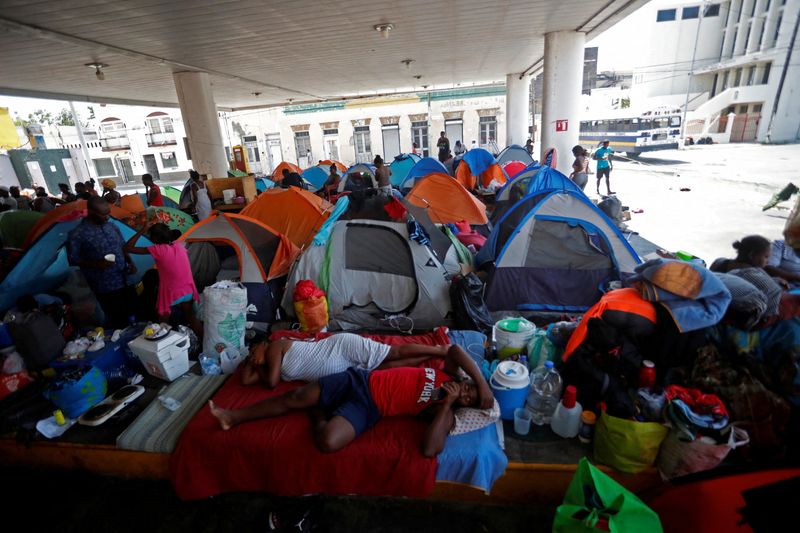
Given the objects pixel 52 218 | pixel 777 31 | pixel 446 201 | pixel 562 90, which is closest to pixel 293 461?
pixel 52 218

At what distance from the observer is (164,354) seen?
332 cm

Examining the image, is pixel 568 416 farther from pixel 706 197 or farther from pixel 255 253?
pixel 706 197

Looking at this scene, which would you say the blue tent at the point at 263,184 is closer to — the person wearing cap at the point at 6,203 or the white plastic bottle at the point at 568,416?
the person wearing cap at the point at 6,203

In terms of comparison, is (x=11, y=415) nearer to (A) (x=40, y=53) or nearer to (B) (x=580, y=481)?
(B) (x=580, y=481)

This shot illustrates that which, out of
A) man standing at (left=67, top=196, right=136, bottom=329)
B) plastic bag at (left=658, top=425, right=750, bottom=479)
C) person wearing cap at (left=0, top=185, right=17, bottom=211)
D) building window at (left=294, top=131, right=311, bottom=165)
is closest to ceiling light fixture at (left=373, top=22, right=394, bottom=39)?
man standing at (left=67, top=196, right=136, bottom=329)

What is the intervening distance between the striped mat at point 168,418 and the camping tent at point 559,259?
118 inches

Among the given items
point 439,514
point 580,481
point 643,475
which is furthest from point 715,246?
point 439,514

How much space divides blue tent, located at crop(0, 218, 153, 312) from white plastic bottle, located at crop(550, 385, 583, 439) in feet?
15.4

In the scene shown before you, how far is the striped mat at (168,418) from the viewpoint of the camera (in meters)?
2.72

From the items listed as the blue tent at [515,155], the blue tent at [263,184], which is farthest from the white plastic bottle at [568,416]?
the blue tent at [263,184]

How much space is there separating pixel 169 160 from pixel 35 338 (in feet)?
91.2

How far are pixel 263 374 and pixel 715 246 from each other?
718cm

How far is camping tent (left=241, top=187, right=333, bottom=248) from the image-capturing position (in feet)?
21.5

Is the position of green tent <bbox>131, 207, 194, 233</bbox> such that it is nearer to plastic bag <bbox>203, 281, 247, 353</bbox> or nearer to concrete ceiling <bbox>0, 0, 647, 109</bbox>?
concrete ceiling <bbox>0, 0, 647, 109</bbox>
